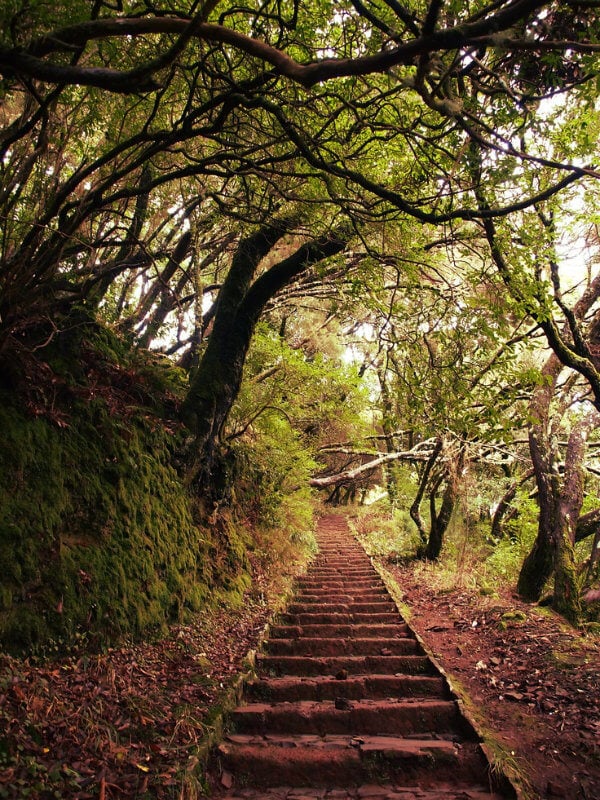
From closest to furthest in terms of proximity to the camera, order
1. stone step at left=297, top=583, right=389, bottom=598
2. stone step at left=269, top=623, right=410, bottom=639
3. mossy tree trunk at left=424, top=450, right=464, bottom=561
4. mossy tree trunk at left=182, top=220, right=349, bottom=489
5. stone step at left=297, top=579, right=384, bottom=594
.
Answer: stone step at left=269, top=623, right=410, bottom=639
mossy tree trunk at left=182, top=220, right=349, bottom=489
stone step at left=297, top=583, right=389, bottom=598
stone step at left=297, top=579, right=384, bottom=594
mossy tree trunk at left=424, top=450, right=464, bottom=561

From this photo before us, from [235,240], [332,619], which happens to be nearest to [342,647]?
[332,619]

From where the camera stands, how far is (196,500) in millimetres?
6984

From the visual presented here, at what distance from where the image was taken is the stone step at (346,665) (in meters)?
5.30

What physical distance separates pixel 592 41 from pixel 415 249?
256 cm

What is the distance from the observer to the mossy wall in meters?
3.63

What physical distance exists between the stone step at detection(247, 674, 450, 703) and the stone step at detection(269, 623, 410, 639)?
1576 millimetres

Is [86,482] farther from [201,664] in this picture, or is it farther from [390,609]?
[390,609]

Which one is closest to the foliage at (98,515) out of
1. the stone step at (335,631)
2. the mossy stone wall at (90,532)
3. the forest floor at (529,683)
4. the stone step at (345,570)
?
the mossy stone wall at (90,532)

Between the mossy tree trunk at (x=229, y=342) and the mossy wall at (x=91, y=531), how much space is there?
27.3 inches

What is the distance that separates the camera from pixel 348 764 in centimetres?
358

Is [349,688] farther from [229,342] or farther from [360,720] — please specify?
[229,342]

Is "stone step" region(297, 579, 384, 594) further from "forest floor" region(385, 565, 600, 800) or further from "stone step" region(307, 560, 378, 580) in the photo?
"forest floor" region(385, 565, 600, 800)

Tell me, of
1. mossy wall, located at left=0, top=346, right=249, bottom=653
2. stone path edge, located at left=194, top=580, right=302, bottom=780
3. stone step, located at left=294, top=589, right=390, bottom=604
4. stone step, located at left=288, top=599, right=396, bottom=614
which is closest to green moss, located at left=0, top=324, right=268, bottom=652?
mossy wall, located at left=0, top=346, right=249, bottom=653

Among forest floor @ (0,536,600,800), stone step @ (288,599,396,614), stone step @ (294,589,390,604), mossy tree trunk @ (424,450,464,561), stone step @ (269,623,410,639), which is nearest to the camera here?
forest floor @ (0,536,600,800)
